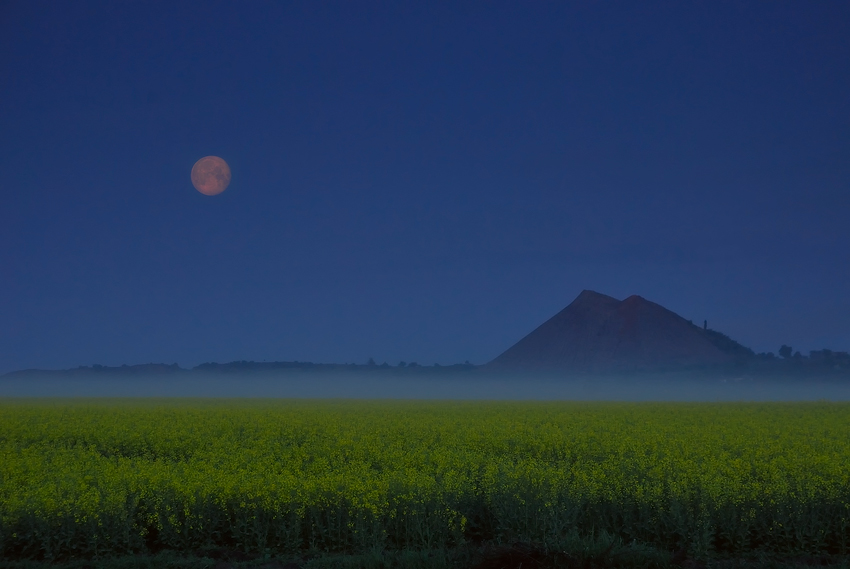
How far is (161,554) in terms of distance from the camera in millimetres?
10508

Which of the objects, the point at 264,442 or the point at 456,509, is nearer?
the point at 456,509

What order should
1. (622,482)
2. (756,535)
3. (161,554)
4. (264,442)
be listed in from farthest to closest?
(264,442) < (622,482) < (756,535) < (161,554)

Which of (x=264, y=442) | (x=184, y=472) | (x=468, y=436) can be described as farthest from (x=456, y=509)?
(x=264, y=442)

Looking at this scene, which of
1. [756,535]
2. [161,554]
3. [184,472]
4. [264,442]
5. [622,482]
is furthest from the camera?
[264,442]

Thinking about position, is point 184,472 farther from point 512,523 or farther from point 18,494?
point 512,523

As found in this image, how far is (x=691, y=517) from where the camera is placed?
35.1 ft

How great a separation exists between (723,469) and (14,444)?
23108mm

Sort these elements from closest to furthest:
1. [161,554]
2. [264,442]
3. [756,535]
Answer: [161,554] < [756,535] < [264,442]

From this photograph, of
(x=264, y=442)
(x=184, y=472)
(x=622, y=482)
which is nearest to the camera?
(x=622, y=482)

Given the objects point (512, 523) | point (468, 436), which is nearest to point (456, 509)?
point (512, 523)

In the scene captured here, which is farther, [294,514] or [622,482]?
[622,482]

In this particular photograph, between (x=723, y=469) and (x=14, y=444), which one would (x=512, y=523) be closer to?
(x=723, y=469)

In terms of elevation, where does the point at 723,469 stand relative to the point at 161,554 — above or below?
above

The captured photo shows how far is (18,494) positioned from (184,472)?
3121 mm
